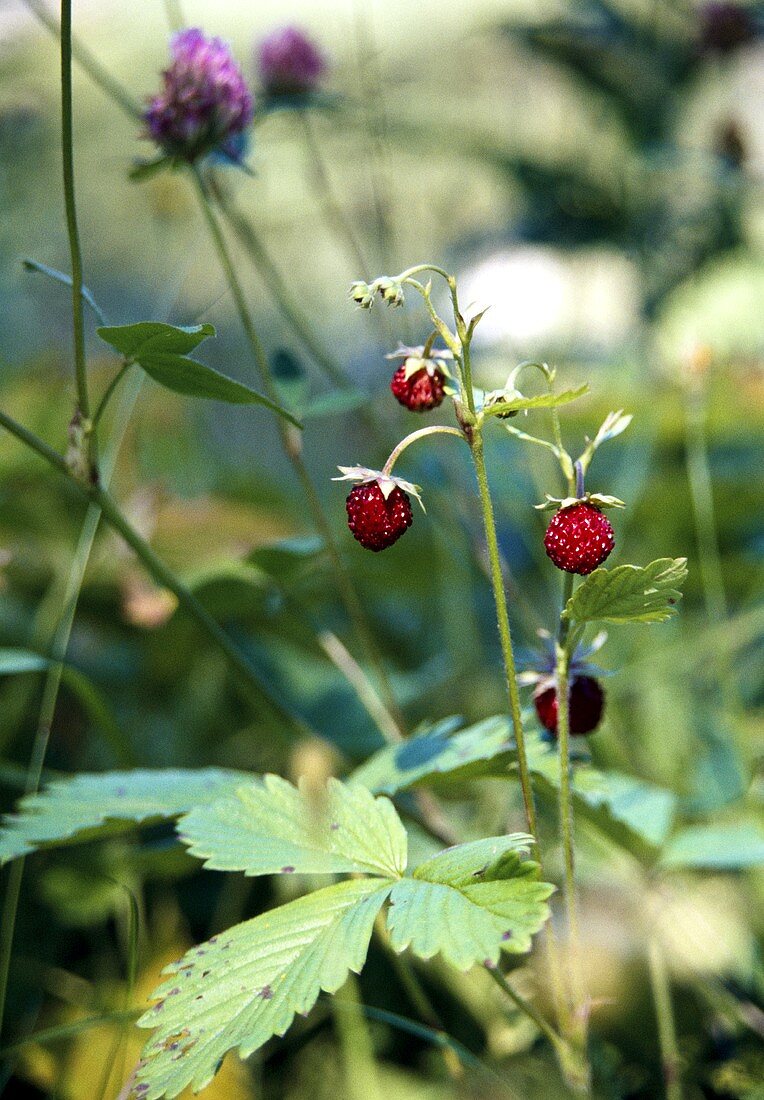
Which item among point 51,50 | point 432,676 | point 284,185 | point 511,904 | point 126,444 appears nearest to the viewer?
point 511,904

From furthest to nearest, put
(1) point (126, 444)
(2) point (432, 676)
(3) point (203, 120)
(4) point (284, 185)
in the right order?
(4) point (284, 185)
(1) point (126, 444)
(2) point (432, 676)
(3) point (203, 120)

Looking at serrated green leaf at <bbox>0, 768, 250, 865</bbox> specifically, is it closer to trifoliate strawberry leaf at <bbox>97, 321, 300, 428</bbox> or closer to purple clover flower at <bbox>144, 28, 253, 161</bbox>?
trifoliate strawberry leaf at <bbox>97, 321, 300, 428</bbox>

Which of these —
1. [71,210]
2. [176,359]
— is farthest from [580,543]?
[71,210]

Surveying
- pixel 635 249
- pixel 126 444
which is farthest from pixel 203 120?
pixel 635 249

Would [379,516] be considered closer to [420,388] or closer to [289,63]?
[420,388]

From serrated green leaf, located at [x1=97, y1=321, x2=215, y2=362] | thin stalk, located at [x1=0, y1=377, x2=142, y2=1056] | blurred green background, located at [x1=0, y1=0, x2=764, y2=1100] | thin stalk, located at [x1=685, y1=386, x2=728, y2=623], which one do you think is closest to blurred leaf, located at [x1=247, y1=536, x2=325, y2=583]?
blurred green background, located at [x1=0, y1=0, x2=764, y2=1100]

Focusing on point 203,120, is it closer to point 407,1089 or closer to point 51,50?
point 407,1089
